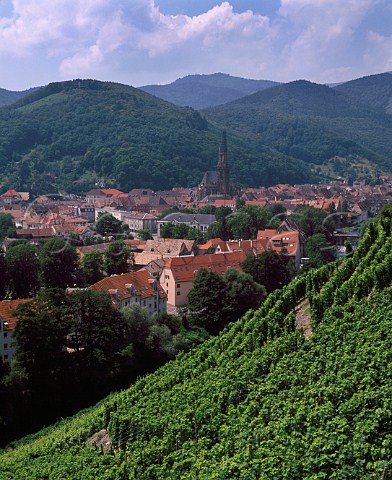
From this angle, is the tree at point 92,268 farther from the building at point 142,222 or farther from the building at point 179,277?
the building at point 142,222

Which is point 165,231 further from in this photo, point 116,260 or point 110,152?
point 110,152

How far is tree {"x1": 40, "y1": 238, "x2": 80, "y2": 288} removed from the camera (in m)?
49.0

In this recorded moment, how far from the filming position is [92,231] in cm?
8662

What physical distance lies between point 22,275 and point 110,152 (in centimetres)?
11772

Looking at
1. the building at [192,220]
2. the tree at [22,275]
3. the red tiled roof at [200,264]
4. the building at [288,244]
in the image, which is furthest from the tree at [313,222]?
the tree at [22,275]

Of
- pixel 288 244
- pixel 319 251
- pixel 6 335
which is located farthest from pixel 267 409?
pixel 288 244

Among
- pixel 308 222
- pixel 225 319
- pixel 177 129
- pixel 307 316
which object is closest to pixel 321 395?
pixel 307 316

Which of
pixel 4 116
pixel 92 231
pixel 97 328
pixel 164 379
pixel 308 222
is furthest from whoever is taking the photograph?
pixel 4 116

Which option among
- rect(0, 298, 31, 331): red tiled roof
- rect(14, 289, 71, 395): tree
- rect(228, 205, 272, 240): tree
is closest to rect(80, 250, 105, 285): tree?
rect(0, 298, 31, 331): red tiled roof


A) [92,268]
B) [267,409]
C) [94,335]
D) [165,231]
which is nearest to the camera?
[267,409]

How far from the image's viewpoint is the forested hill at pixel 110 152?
154m

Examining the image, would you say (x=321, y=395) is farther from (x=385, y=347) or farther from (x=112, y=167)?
(x=112, y=167)

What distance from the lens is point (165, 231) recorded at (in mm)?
74938

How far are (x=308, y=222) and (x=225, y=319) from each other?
105 ft
